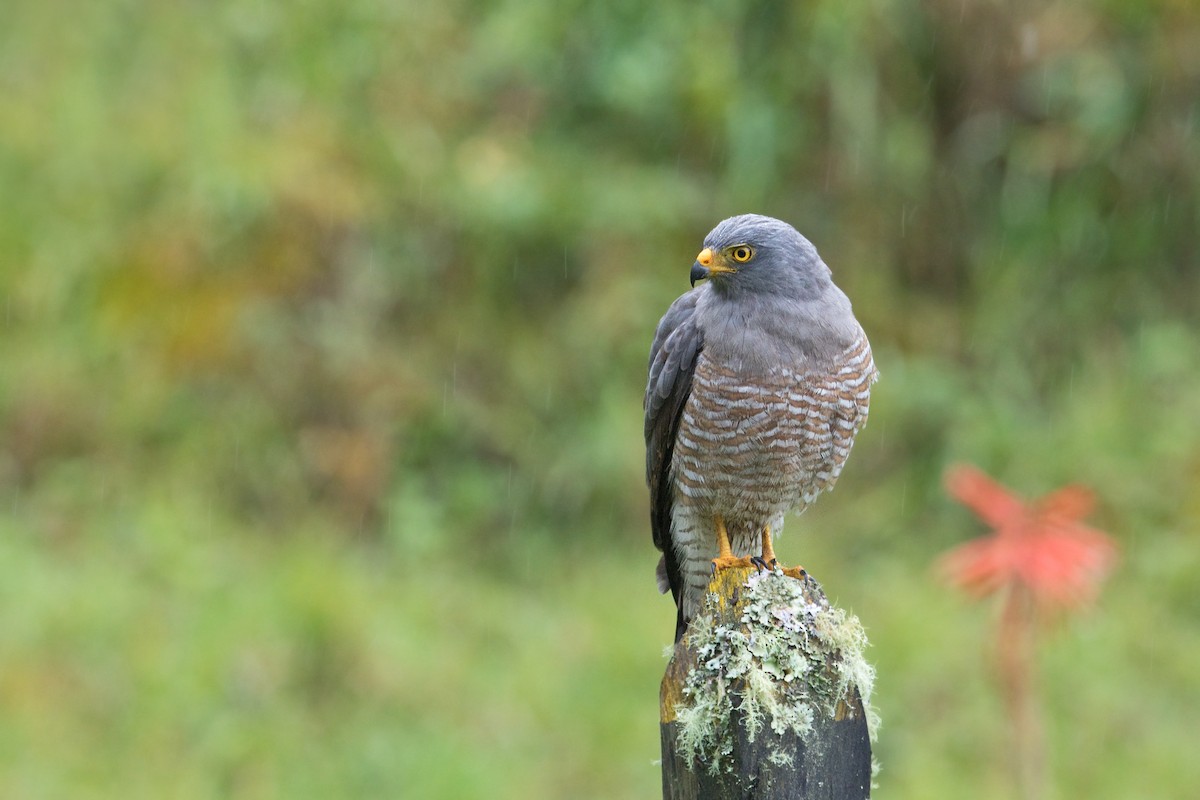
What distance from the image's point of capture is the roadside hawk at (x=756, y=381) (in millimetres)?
3395

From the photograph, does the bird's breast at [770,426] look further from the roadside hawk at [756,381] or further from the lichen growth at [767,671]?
the lichen growth at [767,671]

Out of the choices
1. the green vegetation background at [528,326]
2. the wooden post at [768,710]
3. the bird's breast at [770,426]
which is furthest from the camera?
the green vegetation background at [528,326]

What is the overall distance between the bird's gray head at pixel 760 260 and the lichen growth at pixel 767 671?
121 cm

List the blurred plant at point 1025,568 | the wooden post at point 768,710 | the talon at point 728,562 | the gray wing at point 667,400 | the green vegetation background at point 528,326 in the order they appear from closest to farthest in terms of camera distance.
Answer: the wooden post at point 768,710
the talon at point 728,562
the gray wing at point 667,400
the blurred plant at point 1025,568
the green vegetation background at point 528,326

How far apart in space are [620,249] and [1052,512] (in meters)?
3.49

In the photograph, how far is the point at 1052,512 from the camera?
408 centimetres

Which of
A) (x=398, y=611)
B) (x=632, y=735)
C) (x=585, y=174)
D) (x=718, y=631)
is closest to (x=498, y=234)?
(x=585, y=174)

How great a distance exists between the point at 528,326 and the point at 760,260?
3899 millimetres

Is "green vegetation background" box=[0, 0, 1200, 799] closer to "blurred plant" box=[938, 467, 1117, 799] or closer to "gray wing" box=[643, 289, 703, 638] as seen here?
"blurred plant" box=[938, 467, 1117, 799]

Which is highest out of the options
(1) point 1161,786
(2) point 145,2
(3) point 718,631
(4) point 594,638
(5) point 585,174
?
(2) point 145,2

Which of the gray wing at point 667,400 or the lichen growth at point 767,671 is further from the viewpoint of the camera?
the gray wing at point 667,400

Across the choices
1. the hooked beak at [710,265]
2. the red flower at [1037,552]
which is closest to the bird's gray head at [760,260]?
the hooked beak at [710,265]

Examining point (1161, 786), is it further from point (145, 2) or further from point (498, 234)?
point (145, 2)

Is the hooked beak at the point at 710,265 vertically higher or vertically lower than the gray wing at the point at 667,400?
higher
